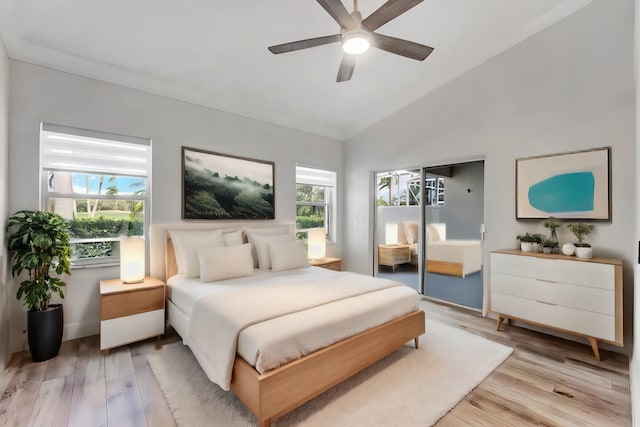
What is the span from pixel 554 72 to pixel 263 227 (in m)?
3.95

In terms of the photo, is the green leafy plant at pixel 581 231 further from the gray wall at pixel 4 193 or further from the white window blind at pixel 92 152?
the gray wall at pixel 4 193

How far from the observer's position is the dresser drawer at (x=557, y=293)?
2.55 meters

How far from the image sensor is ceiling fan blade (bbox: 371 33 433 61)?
2209mm

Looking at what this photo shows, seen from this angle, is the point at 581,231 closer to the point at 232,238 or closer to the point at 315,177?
the point at 315,177

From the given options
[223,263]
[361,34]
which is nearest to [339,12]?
[361,34]

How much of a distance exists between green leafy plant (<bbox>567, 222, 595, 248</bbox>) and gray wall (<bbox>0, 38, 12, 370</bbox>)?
16.8 ft

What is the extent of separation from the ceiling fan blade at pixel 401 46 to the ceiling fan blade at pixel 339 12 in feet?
0.74

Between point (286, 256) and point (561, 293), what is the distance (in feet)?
9.40

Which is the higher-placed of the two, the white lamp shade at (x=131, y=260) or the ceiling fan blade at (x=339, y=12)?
the ceiling fan blade at (x=339, y=12)

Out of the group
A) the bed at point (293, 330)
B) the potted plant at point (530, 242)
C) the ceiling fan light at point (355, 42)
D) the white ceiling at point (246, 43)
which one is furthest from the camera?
the potted plant at point (530, 242)

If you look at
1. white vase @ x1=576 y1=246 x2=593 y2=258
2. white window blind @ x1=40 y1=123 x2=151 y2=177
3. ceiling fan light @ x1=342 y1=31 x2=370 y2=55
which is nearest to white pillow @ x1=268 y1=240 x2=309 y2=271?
white window blind @ x1=40 y1=123 x2=151 y2=177

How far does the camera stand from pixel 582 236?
2.93m

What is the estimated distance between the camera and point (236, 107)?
4.00 m

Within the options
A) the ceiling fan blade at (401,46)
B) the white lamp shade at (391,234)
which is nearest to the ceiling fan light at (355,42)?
the ceiling fan blade at (401,46)
